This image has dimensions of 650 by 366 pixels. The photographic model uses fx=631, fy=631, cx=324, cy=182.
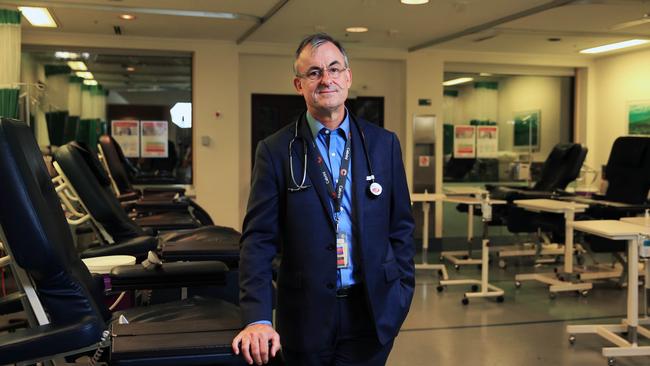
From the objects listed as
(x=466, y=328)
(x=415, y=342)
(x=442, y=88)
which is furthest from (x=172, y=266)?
(x=442, y=88)

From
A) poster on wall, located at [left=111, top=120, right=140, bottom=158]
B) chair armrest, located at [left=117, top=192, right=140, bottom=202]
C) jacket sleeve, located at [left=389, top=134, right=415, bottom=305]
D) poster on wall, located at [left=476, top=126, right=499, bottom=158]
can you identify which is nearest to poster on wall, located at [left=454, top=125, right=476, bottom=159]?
Answer: poster on wall, located at [left=476, top=126, right=499, bottom=158]

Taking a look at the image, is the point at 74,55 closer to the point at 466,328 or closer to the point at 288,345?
the point at 466,328

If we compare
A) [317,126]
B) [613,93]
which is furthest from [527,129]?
[317,126]

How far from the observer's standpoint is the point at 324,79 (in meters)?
1.77

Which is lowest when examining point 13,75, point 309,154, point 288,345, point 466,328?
point 466,328

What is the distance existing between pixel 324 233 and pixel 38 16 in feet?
19.3

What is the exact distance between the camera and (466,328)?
4785 mm

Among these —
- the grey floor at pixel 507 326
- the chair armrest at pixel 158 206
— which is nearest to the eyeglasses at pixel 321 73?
the grey floor at pixel 507 326

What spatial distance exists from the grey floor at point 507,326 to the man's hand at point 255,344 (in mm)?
2459

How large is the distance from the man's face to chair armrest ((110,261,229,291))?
1.00 meters

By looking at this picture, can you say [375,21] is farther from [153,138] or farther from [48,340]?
[48,340]

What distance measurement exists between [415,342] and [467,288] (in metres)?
1.96

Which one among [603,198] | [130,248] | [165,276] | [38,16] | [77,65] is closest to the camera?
[165,276]

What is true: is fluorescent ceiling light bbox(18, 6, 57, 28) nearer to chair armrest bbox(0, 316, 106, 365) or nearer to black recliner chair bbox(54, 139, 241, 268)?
black recliner chair bbox(54, 139, 241, 268)
